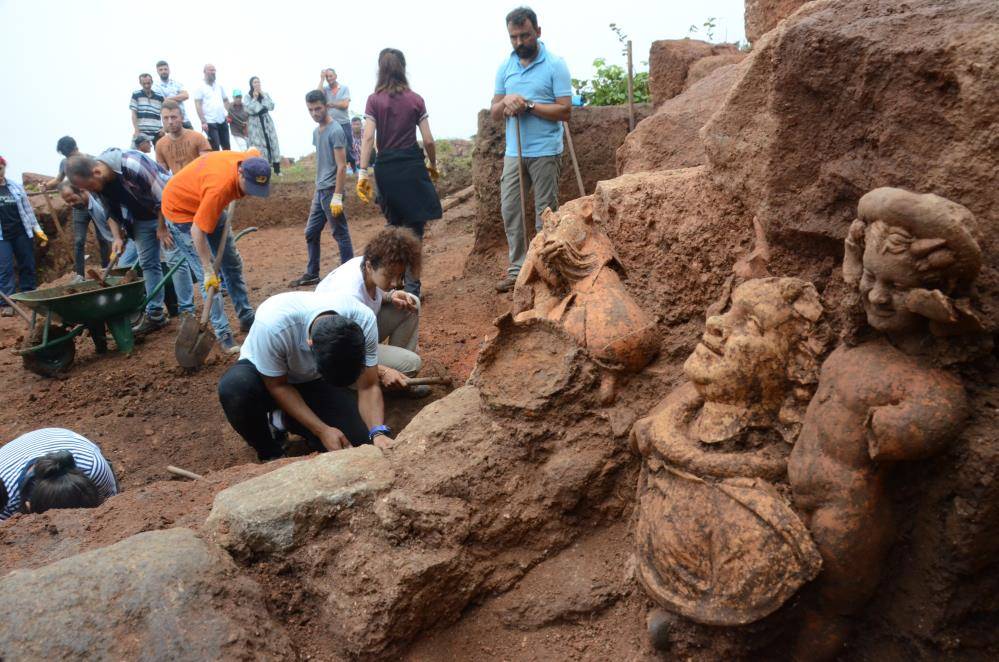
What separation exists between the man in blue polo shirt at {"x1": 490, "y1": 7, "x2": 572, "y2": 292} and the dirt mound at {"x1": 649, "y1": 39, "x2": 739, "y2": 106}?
186cm

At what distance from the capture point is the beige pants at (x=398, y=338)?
5148mm

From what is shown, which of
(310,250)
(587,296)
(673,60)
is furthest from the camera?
(310,250)

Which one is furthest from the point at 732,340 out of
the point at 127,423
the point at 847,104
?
the point at 127,423

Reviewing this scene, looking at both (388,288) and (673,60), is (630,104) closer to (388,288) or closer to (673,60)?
(673,60)

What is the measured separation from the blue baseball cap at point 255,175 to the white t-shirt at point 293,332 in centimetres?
187

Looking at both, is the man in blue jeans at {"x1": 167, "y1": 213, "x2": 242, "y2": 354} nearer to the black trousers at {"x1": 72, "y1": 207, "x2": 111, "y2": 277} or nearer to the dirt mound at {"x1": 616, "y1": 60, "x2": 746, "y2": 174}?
the black trousers at {"x1": 72, "y1": 207, "x2": 111, "y2": 277}

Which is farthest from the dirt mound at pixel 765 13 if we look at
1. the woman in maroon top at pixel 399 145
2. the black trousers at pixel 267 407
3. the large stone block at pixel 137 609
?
the large stone block at pixel 137 609

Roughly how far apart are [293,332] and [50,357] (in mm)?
3825

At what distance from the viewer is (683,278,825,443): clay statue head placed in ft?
7.40

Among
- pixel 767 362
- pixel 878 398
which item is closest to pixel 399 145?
pixel 767 362

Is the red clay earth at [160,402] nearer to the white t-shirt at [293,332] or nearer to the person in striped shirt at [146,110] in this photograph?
the white t-shirt at [293,332]

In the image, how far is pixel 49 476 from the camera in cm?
371

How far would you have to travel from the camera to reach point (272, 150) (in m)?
12.6

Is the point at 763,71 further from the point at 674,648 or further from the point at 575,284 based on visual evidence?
the point at 674,648
